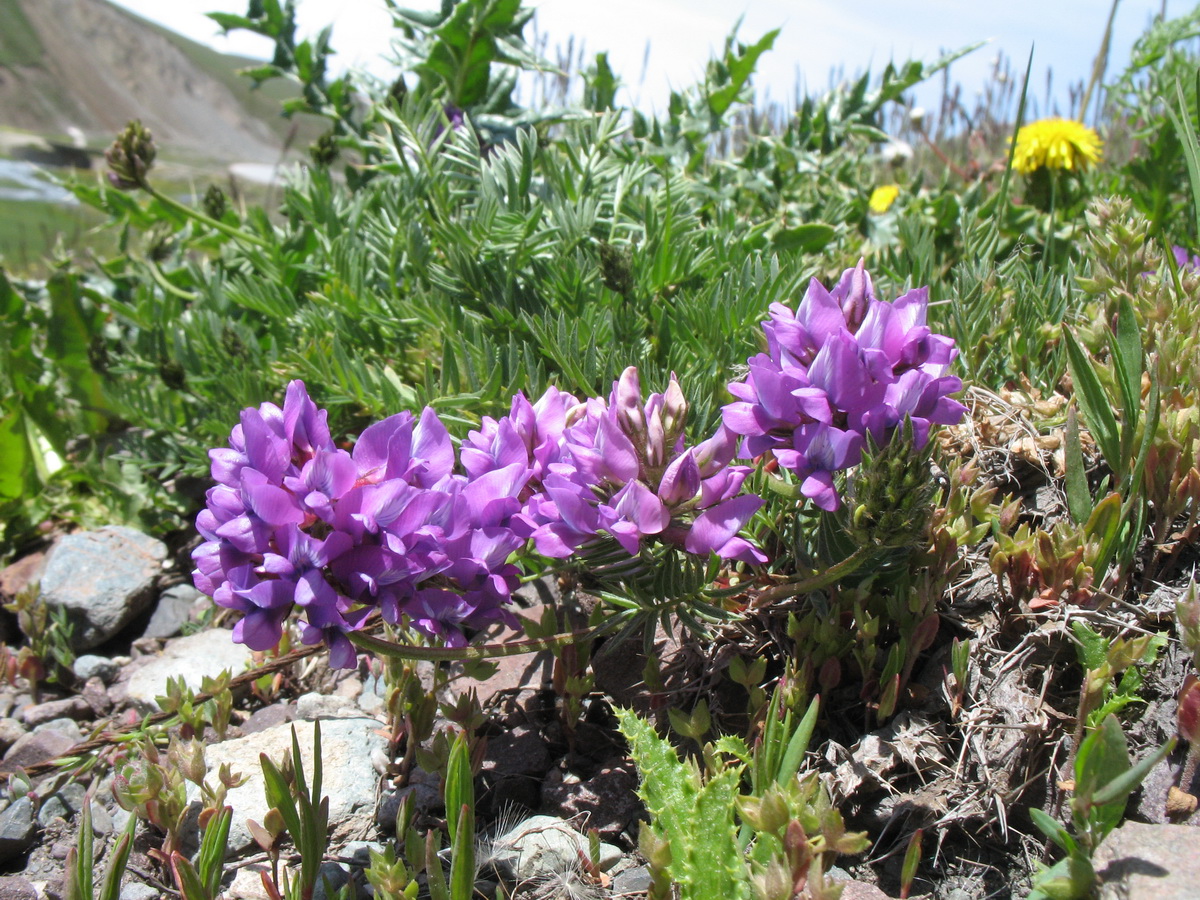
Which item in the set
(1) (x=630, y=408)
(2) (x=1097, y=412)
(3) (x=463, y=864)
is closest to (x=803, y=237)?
(2) (x=1097, y=412)

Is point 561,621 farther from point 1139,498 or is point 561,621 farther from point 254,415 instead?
point 1139,498

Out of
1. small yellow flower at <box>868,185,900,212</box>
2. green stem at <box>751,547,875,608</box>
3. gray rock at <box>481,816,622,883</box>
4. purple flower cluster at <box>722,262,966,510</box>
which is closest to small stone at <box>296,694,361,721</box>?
gray rock at <box>481,816,622,883</box>

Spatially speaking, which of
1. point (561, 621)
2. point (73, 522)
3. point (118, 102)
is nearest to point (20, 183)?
point (73, 522)

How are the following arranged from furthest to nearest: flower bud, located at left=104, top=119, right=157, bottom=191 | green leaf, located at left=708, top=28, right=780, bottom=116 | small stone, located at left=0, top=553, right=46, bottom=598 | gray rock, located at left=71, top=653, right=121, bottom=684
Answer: green leaf, located at left=708, top=28, right=780, bottom=116
flower bud, located at left=104, top=119, right=157, bottom=191
small stone, located at left=0, top=553, right=46, bottom=598
gray rock, located at left=71, top=653, right=121, bottom=684

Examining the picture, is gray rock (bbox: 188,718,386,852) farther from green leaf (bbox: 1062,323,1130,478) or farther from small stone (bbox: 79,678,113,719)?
green leaf (bbox: 1062,323,1130,478)

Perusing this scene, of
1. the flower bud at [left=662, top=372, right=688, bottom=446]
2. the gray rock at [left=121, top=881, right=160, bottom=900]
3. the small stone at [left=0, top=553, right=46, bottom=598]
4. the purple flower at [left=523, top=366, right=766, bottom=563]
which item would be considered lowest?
the gray rock at [left=121, top=881, right=160, bottom=900]

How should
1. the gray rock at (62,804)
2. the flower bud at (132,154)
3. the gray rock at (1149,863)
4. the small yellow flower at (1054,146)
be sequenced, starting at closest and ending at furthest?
the gray rock at (1149,863) → the gray rock at (62,804) → the flower bud at (132,154) → the small yellow flower at (1054,146)

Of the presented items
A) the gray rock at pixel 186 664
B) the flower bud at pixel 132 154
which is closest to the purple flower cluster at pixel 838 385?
the gray rock at pixel 186 664

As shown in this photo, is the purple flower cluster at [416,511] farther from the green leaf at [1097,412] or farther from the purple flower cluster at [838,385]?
the green leaf at [1097,412]
